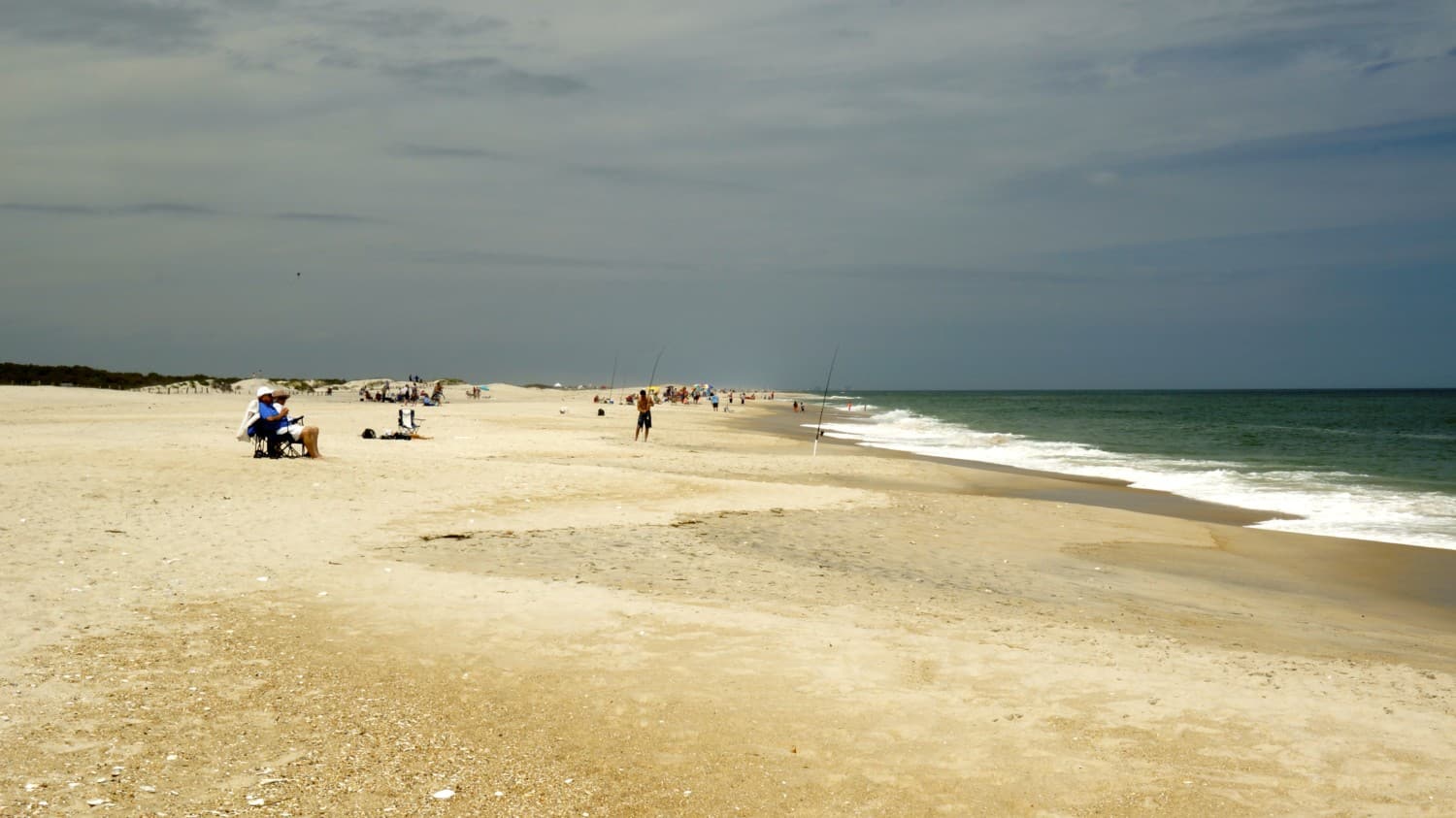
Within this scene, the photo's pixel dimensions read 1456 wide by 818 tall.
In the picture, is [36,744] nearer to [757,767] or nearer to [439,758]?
[439,758]

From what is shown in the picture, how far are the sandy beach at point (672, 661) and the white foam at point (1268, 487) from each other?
3563 mm

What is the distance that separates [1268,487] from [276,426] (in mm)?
22198

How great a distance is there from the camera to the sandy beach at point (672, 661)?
199 inches

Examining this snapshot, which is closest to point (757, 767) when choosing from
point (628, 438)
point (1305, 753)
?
point (1305, 753)

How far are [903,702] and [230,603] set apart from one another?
5.63 metres

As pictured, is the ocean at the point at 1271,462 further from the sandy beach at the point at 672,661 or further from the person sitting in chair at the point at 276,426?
the person sitting in chair at the point at 276,426

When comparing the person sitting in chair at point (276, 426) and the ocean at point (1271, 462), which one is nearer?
the person sitting in chair at point (276, 426)

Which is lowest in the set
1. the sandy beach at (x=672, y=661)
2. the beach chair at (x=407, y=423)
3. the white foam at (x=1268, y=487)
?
the white foam at (x=1268, y=487)

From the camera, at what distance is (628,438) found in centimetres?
3206

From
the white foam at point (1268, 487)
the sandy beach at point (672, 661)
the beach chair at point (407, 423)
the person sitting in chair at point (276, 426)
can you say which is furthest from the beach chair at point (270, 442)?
the white foam at point (1268, 487)

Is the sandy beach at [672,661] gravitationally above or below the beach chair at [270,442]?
below

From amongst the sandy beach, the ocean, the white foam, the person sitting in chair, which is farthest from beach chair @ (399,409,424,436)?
the ocean

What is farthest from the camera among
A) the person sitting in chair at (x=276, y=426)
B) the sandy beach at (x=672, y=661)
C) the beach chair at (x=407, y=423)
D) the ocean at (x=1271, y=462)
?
the beach chair at (x=407, y=423)

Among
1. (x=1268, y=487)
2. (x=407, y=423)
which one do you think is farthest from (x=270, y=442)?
(x=1268, y=487)
